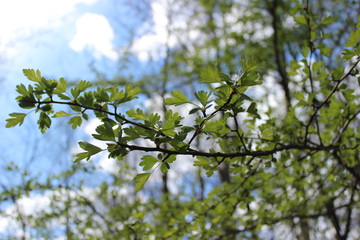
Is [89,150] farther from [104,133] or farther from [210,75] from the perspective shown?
[210,75]

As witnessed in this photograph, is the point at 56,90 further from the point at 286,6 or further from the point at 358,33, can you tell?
the point at 286,6

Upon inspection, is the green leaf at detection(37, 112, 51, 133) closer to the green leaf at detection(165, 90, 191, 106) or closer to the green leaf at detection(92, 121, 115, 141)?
the green leaf at detection(92, 121, 115, 141)

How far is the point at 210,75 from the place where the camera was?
1.18 m

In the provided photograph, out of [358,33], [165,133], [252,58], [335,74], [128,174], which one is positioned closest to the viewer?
[252,58]

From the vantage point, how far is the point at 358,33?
4.55ft

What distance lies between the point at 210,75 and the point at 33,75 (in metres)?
0.70

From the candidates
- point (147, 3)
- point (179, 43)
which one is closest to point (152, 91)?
point (179, 43)

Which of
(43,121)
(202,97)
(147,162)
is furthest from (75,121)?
(202,97)

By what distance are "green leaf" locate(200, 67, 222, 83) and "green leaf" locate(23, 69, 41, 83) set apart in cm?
65

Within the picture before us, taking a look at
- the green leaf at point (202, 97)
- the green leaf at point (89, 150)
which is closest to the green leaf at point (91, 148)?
the green leaf at point (89, 150)

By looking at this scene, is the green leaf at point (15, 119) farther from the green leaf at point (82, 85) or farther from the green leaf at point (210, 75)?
the green leaf at point (210, 75)

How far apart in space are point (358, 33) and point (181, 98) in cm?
87

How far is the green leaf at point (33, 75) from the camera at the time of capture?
120cm

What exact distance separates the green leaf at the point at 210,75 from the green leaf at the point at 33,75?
2.13ft
